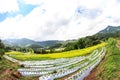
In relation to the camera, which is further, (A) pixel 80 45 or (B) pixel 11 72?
(A) pixel 80 45

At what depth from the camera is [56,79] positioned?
4728cm

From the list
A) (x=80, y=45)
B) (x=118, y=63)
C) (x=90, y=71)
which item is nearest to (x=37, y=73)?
(x=90, y=71)

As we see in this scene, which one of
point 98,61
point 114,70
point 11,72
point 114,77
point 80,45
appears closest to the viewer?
point 114,77

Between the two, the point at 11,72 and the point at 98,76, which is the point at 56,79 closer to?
the point at 98,76

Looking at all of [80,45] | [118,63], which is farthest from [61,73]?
[80,45]

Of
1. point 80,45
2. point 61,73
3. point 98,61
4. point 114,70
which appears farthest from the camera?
point 80,45

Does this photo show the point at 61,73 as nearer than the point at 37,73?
Yes

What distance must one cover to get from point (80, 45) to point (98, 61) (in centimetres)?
8474

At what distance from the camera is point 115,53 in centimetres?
6144

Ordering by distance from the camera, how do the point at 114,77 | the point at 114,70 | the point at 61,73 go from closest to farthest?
1. the point at 114,77
2. the point at 114,70
3. the point at 61,73

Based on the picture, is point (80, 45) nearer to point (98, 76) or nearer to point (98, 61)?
point (98, 61)

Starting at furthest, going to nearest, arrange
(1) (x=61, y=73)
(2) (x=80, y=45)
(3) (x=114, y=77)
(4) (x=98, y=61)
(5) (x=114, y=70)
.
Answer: (2) (x=80, y=45) → (4) (x=98, y=61) → (1) (x=61, y=73) → (5) (x=114, y=70) → (3) (x=114, y=77)

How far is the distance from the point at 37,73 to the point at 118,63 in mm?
15897

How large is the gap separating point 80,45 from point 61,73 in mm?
94891
